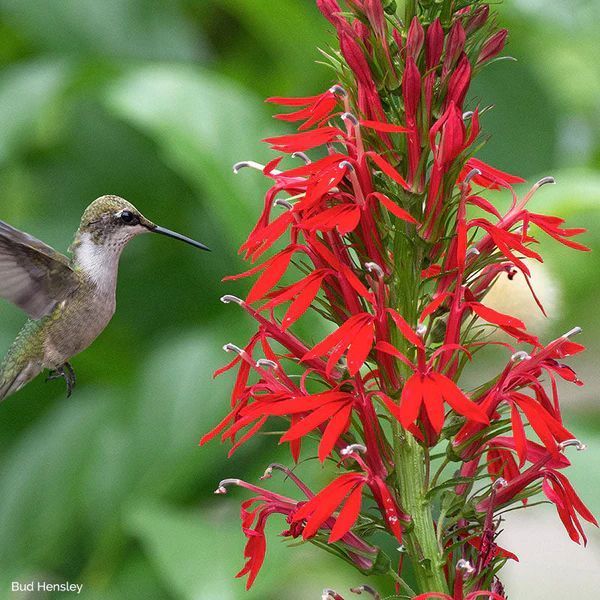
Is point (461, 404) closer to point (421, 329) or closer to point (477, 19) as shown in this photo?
point (421, 329)

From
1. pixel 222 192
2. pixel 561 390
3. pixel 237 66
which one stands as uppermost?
pixel 237 66

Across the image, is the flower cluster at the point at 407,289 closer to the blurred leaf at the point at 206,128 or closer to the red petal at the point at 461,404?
the red petal at the point at 461,404

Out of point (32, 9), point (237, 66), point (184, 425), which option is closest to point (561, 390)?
point (237, 66)

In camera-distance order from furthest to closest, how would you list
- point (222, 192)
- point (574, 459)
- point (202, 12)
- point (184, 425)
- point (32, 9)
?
point (202, 12) < point (32, 9) < point (184, 425) < point (222, 192) < point (574, 459)

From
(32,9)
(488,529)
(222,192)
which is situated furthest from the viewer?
(32,9)

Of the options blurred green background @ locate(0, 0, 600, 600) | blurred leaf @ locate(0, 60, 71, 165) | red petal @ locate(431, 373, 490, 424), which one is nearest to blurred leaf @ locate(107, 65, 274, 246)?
blurred green background @ locate(0, 0, 600, 600)

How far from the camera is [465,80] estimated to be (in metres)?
0.96

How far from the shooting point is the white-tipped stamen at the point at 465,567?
0.96 meters

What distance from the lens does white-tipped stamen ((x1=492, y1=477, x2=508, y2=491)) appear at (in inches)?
38.4

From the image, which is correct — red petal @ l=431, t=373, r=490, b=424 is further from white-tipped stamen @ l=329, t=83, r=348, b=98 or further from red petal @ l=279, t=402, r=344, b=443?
white-tipped stamen @ l=329, t=83, r=348, b=98

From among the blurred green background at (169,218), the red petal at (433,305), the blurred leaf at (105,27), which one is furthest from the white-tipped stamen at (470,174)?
the blurred leaf at (105,27)

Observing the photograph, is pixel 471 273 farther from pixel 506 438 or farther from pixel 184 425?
pixel 184 425

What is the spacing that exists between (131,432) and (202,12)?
1.23 metres

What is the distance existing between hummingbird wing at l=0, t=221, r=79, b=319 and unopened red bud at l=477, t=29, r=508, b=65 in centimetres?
58
